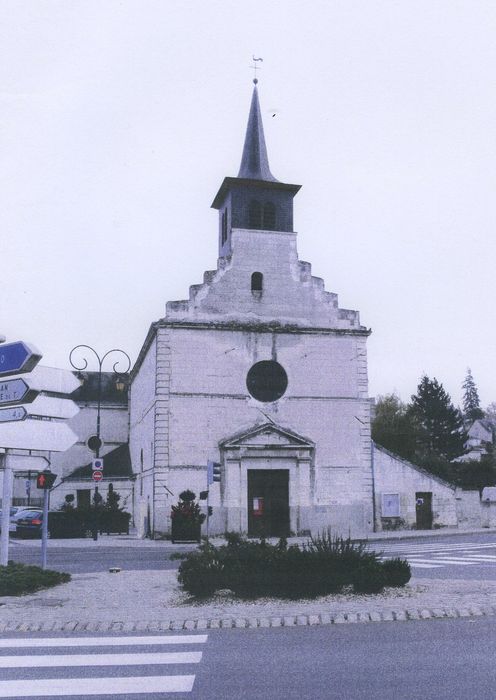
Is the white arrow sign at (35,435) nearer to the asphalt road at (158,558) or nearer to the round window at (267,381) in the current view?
the asphalt road at (158,558)

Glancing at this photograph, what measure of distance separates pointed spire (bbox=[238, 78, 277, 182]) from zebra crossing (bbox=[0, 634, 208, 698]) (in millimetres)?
28882

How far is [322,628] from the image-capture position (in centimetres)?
810

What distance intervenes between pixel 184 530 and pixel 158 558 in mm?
7427

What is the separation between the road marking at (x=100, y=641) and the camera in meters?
7.51

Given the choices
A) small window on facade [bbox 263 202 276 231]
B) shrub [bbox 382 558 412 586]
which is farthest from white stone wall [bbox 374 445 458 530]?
shrub [bbox 382 558 412 586]

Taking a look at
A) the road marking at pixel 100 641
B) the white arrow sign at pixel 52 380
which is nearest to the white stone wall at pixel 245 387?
the white arrow sign at pixel 52 380

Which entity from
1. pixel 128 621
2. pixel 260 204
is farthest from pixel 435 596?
pixel 260 204

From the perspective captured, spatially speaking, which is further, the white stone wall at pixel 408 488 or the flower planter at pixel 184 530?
the white stone wall at pixel 408 488

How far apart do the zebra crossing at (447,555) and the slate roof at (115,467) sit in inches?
934

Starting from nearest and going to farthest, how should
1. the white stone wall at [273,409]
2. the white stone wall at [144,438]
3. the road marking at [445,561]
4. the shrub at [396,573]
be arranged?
the shrub at [396,573] < the road marking at [445,561] < the white stone wall at [273,409] < the white stone wall at [144,438]

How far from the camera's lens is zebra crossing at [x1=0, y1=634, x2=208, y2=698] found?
227 inches

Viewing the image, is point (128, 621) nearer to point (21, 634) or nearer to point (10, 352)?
point (21, 634)

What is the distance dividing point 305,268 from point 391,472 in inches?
376


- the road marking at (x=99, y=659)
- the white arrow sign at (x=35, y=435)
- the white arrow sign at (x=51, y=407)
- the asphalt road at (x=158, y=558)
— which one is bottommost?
the asphalt road at (x=158, y=558)
